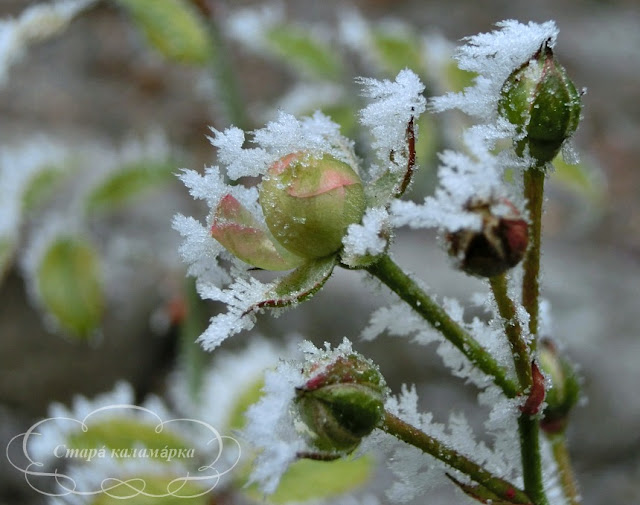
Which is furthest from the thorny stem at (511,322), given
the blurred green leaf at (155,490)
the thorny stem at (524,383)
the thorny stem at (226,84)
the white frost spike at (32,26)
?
the thorny stem at (226,84)

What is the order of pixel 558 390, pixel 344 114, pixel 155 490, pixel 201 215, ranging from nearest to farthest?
pixel 558 390, pixel 155 490, pixel 344 114, pixel 201 215

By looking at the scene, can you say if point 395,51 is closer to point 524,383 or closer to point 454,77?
point 454,77

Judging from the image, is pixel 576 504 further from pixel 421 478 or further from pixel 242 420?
pixel 242 420

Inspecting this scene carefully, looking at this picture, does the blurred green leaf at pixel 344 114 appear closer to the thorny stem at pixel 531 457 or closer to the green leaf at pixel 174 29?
the green leaf at pixel 174 29

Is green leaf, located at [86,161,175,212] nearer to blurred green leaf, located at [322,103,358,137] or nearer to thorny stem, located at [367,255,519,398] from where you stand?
blurred green leaf, located at [322,103,358,137]

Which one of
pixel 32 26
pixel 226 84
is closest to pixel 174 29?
pixel 226 84

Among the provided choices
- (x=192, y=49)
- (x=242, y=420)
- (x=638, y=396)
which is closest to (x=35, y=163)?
Result: (x=192, y=49)
